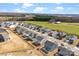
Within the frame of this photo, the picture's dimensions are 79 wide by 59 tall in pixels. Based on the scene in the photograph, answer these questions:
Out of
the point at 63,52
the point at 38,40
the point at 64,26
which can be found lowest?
the point at 63,52

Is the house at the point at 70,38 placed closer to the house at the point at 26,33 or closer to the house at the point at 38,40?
the house at the point at 38,40

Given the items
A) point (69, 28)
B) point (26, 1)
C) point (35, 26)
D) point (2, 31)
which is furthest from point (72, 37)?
point (2, 31)

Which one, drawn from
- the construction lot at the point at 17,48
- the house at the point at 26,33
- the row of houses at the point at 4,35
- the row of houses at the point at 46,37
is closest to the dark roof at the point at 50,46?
the row of houses at the point at 46,37

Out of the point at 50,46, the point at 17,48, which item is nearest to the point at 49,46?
the point at 50,46

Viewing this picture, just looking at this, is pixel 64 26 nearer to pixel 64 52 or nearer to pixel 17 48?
pixel 64 52

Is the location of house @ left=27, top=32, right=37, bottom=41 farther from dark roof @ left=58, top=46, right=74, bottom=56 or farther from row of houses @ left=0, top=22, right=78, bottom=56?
dark roof @ left=58, top=46, right=74, bottom=56

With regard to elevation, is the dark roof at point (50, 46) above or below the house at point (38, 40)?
below

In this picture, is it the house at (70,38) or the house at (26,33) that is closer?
the house at (70,38)

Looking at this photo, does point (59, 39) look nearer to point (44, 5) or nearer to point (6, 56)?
point (44, 5)

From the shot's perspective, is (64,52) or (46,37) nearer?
(64,52)
